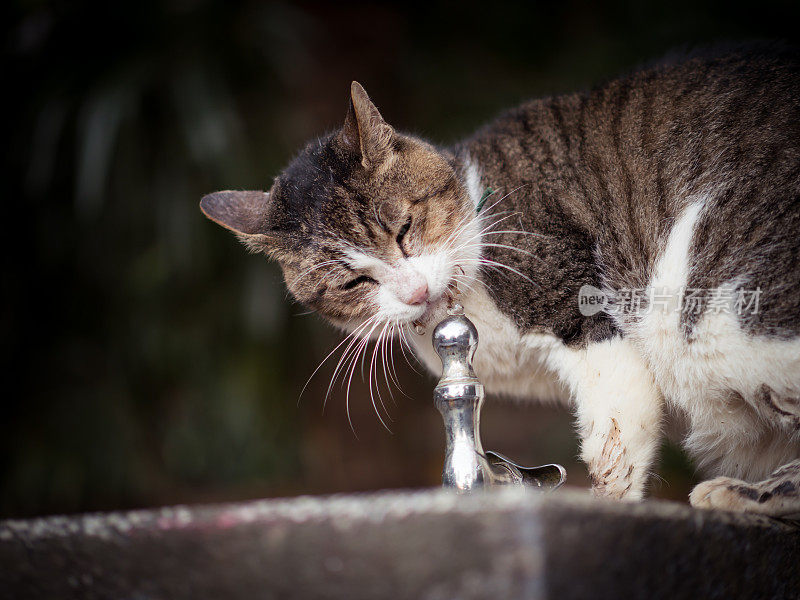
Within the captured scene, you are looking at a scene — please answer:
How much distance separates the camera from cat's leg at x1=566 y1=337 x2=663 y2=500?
3.39ft

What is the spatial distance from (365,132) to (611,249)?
0.46 meters

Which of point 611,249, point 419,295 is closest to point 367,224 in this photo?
point 419,295

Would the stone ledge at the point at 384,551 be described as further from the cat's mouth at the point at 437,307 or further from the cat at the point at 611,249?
the cat's mouth at the point at 437,307

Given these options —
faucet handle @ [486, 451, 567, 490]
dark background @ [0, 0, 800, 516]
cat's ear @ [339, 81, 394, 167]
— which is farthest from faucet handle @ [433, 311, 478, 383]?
dark background @ [0, 0, 800, 516]

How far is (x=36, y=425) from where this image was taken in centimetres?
224

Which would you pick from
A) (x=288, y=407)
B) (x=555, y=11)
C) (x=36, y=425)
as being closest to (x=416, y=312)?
(x=288, y=407)

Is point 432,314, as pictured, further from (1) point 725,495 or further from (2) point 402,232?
(1) point 725,495

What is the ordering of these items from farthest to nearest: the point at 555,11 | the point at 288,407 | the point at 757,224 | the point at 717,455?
the point at 555,11, the point at 288,407, the point at 717,455, the point at 757,224

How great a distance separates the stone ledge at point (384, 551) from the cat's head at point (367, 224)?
53cm

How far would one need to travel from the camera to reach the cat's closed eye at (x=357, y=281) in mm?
1138

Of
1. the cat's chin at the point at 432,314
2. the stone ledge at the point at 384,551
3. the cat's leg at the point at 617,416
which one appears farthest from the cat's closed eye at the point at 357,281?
the stone ledge at the point at 384,551

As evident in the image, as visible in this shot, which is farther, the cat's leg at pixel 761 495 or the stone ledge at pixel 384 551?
the cat's leg at pixel 761 495

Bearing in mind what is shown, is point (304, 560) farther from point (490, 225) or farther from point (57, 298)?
point (57, 298)

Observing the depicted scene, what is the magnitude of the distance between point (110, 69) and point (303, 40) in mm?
671
